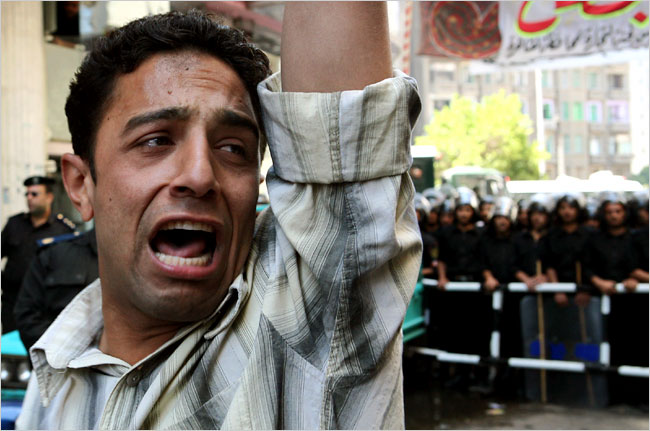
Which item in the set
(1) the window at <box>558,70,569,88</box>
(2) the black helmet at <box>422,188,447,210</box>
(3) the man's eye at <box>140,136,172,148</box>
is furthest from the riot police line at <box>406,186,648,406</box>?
(1) the window at <box>558,70,569,88</box>

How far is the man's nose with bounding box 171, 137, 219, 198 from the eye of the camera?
122cm

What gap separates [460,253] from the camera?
8328 millimetres

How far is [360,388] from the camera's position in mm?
1229

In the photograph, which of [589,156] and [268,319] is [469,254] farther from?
[589,156]

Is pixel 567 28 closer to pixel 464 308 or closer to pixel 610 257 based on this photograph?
pixel 610 257

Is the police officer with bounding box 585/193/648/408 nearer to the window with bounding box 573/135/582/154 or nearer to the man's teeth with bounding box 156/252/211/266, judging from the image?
the man's teeth with bounding box 156/252/211/266

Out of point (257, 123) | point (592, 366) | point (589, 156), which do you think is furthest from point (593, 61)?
point (589, 156)

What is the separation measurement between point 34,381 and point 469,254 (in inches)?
280

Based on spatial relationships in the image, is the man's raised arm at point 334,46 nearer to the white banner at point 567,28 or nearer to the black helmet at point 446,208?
the black helmet at point 446,208

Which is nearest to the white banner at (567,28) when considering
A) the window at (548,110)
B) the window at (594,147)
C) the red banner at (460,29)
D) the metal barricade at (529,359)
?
the red banner at (460,29)

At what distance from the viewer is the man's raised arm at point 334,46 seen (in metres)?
1.17

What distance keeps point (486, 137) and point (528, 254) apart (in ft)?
123

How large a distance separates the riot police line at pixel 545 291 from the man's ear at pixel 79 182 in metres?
6.22

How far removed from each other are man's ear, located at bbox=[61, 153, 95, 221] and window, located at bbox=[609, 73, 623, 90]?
5861 cm
